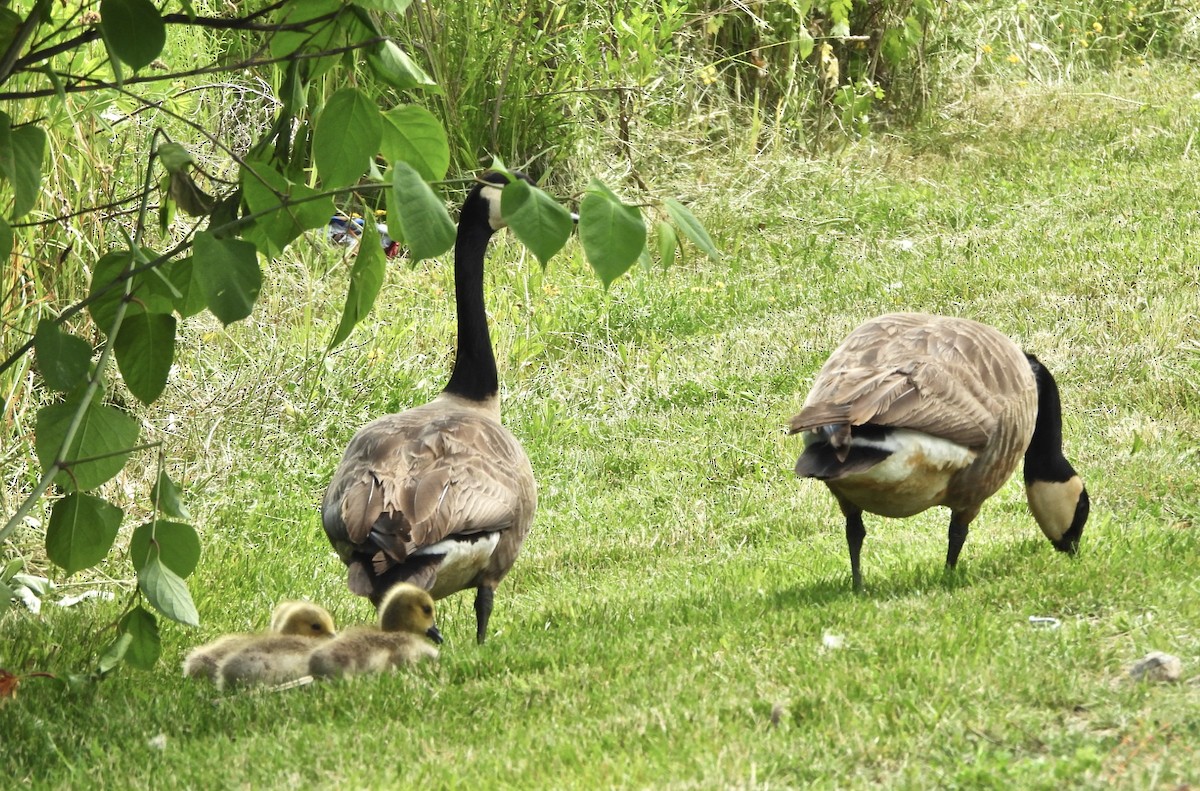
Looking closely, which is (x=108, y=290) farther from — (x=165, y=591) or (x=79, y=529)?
(x=165, y=591)

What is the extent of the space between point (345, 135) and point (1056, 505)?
368 cm

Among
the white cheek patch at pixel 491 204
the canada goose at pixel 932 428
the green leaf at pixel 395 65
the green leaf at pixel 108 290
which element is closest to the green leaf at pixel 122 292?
the green leaf at pixel 108 290

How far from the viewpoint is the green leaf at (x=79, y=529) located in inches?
165

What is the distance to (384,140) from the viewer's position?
382 centimetres

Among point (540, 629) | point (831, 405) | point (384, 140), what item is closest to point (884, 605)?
point (831, 405)

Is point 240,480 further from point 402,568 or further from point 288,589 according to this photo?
point 402,568

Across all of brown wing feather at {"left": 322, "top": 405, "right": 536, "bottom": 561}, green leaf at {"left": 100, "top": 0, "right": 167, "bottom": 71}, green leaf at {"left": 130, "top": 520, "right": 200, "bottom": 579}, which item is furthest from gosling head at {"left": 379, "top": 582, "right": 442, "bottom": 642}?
green leaf at {"left": 100, "top": 0, "right": 167, "bottom": 71}

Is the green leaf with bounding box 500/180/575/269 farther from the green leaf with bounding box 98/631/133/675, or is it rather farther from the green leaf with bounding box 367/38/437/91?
the green leaf with bounding box 98/631/133/675

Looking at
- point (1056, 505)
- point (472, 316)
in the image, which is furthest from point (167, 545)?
point (1056, 505)

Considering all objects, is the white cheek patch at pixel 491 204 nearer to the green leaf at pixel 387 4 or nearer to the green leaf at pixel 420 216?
the green leaf at pixel 387 4

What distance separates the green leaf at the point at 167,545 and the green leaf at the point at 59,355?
50 centimetres

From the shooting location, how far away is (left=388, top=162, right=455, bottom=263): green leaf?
3.05 metres

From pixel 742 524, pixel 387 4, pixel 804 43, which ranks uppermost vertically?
pixel 387 4

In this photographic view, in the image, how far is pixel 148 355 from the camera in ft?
13.3
